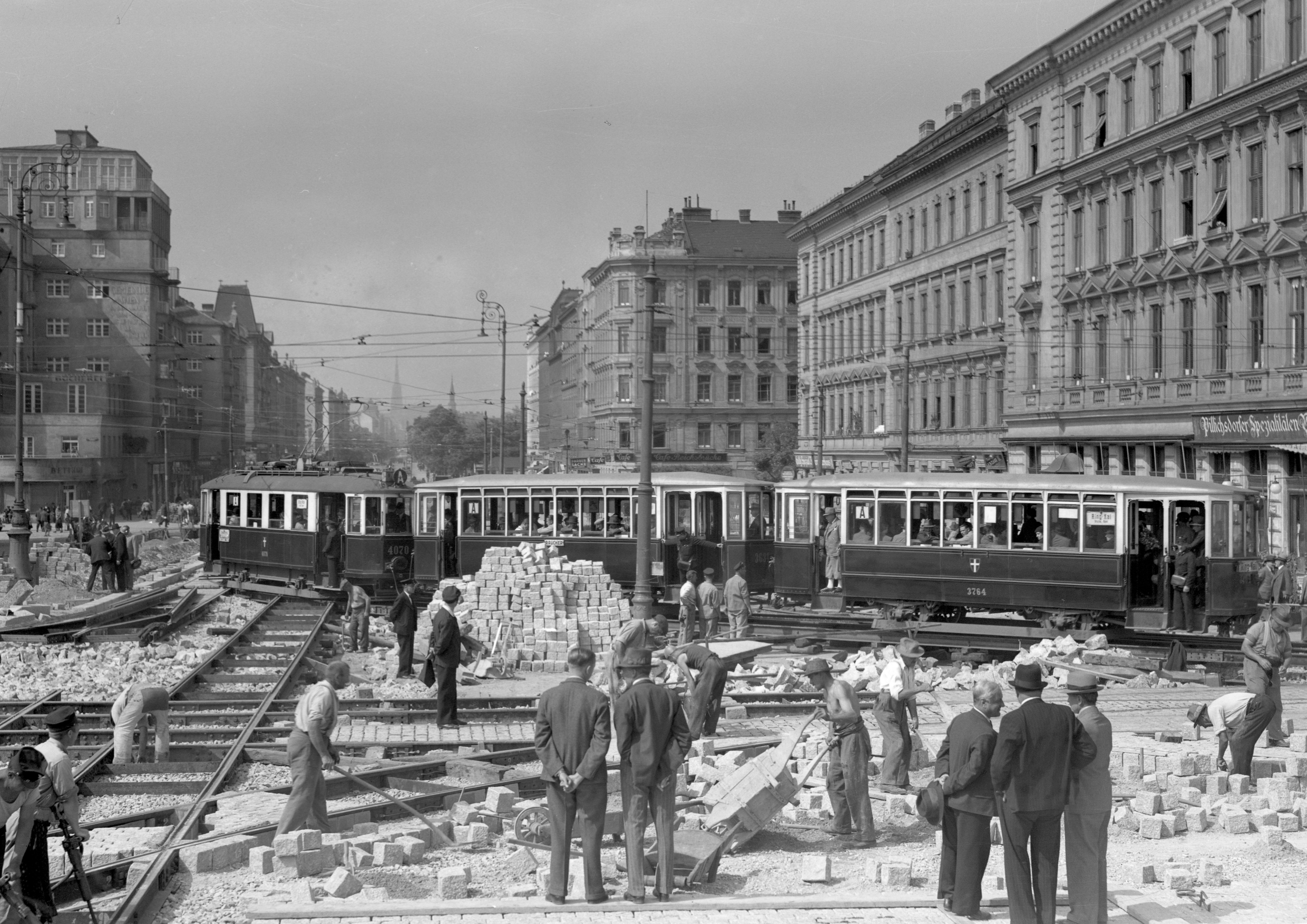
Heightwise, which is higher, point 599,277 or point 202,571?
point 599,277

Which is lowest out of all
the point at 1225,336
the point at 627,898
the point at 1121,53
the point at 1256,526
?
the point at 627,898

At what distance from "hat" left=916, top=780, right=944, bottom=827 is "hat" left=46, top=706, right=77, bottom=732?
5.51 meters

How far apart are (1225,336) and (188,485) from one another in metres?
81.2

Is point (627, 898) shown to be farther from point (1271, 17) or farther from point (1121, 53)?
point (1121, 53)

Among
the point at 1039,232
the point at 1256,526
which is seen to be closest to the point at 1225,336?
the point at 1039,232

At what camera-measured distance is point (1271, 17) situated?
32156 millimetres

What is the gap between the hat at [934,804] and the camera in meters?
9.13

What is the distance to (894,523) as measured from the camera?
2555cm

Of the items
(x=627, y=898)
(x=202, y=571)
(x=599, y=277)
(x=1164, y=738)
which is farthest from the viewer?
(x=599, y=277)

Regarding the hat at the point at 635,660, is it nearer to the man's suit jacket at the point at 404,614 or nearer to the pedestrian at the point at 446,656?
the pedestrian at the point at 446,656

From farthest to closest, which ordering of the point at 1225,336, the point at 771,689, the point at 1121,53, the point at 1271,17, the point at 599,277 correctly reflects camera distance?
1. the point at 599,277
2. the point at 1121,53
3. the point at 1225,336
4. the point at 1271,17
5. the point at 771,689

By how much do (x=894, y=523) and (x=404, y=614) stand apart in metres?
9.82

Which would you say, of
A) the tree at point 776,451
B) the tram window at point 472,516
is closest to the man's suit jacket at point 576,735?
the tram window at point 472,516

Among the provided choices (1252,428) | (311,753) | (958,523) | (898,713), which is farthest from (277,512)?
(311,753)
